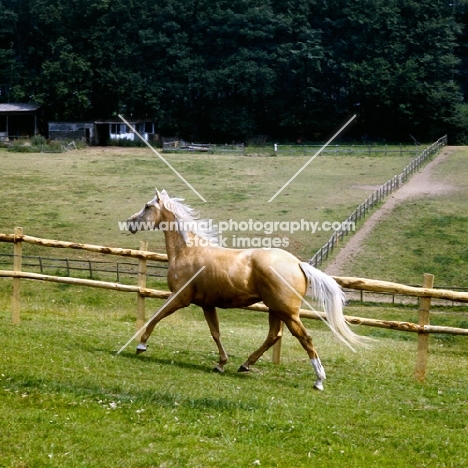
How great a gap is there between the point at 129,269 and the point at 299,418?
20.7 metres

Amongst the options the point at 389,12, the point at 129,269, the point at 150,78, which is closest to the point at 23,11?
the point at 150,78

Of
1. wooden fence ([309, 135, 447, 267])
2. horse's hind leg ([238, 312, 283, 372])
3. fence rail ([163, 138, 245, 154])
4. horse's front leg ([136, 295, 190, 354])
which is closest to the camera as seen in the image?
horse's hind leg ([238, 312, 283, 372])

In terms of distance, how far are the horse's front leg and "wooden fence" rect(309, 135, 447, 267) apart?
18.0 meters

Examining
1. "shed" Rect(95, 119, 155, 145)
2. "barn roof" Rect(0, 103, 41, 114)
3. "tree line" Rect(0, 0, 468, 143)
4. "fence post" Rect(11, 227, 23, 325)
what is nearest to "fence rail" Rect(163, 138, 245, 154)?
"shed" Rect(95, 119, 155, 145)

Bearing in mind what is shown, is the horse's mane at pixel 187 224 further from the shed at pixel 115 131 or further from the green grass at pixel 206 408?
the shed at pixel 115 131

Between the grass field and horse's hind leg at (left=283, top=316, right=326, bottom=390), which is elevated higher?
horse's hind leg at (left=283, top=316, right=326, bottom=390)

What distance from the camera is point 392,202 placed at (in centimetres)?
4169

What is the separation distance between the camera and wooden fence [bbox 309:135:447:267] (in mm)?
31391

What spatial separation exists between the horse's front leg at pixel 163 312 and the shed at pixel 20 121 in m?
58.3

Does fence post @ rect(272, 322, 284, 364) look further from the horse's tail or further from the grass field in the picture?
the horse's tail

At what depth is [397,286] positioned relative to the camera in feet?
36.7

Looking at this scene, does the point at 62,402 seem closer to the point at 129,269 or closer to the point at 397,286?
the point at 397,286

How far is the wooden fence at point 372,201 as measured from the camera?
31.4 metres

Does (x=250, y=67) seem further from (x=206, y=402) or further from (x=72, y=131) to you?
(x=206, y=402)
